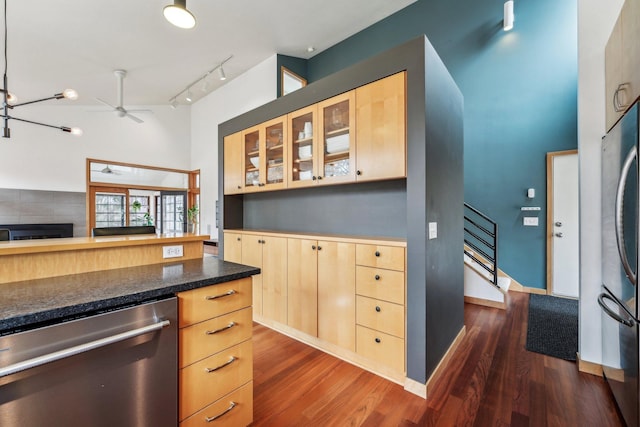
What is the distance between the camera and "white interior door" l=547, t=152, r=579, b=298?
3.82 m

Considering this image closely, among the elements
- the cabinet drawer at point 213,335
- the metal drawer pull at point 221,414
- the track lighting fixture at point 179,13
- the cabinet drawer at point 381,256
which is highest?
the track lighting fixture at point 179,13

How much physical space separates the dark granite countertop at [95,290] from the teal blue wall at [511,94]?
14.0ft

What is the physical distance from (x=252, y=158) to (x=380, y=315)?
2.19 metres

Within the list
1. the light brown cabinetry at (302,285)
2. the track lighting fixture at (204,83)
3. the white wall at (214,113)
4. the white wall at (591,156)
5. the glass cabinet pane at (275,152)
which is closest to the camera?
the white wall at (591,156)

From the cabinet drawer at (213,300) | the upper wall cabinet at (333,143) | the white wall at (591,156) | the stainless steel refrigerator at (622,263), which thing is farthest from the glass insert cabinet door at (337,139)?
the white wall at (591,156)

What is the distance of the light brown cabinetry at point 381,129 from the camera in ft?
6.32

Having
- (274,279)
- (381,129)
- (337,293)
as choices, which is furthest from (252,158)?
(337,293)

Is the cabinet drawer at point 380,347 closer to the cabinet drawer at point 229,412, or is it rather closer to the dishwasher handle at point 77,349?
the cabinet drawer at point 229,412

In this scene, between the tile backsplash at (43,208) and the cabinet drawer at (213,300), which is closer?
the cabinet drawer at (213,300)

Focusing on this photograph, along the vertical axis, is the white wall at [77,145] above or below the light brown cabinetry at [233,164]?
above

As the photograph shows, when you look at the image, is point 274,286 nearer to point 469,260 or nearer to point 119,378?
point 119,378

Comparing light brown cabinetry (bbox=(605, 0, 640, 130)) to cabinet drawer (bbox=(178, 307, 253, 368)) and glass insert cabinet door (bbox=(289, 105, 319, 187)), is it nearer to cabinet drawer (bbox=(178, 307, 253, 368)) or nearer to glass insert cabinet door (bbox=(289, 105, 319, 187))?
glass insert cabinet door (bbox=(289, 105, 319, 187))

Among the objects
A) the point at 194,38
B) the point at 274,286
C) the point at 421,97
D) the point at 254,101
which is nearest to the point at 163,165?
the point at 254,101

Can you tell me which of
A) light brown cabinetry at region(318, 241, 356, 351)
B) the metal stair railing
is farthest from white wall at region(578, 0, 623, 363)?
the metal stair railing
